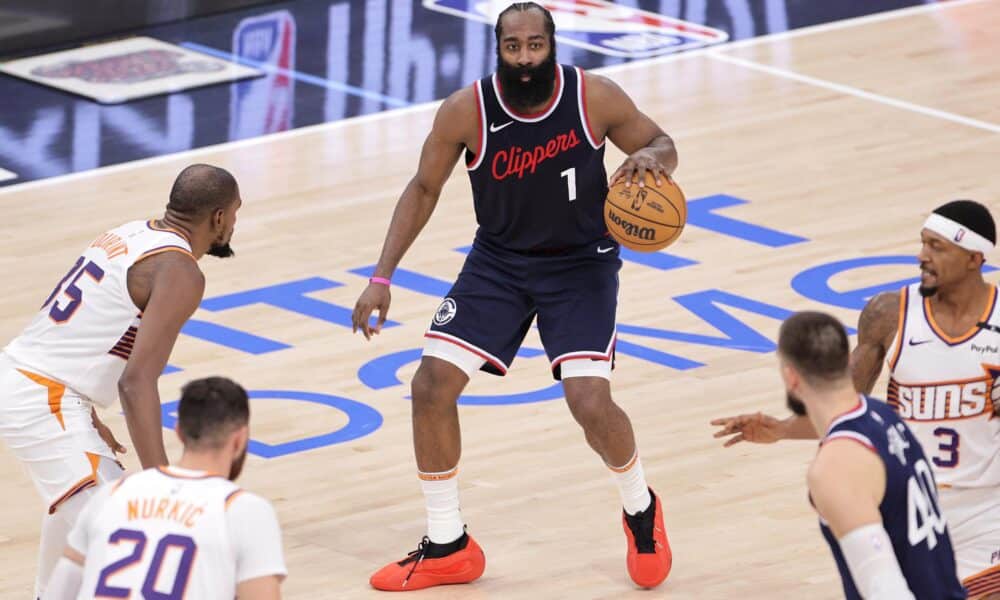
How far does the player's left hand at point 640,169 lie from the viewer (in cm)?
729

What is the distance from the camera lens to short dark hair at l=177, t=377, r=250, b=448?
16.3ft

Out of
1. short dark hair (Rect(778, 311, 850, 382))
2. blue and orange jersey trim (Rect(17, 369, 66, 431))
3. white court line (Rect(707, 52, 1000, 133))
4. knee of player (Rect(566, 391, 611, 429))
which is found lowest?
white court line (Rect(707, 52, 1000, 133))

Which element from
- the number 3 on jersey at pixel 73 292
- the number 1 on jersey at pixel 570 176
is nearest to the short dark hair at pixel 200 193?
the number 3 on jersey at pixel 73 292

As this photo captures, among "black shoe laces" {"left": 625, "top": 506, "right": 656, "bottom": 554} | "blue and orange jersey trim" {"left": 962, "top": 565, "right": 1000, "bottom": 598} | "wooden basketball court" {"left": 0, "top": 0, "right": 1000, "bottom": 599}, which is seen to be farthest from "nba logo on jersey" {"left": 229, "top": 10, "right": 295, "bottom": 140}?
"blue and orange jersey trim" {"left": 962, "top": 565, "right": 1000, "bottom": 598}

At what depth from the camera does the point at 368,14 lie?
17.1m

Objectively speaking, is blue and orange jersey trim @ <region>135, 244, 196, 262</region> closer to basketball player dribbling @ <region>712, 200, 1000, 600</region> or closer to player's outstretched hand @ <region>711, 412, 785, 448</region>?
player's outstretched hand @ <region>711, 412, 785, 448</region>

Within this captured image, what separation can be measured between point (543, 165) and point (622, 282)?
371cm

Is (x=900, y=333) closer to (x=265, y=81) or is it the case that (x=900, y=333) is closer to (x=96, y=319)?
(x=96, y=319)

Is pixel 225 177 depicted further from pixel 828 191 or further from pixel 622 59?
pixel 622 59

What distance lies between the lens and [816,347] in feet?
16.8

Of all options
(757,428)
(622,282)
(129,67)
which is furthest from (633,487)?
(129,67)

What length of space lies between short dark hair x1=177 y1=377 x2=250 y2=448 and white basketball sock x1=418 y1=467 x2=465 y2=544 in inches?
106

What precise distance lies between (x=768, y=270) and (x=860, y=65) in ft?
14.1

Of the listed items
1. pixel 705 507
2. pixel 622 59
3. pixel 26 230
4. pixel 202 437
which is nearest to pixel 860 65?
pixel 622 59
